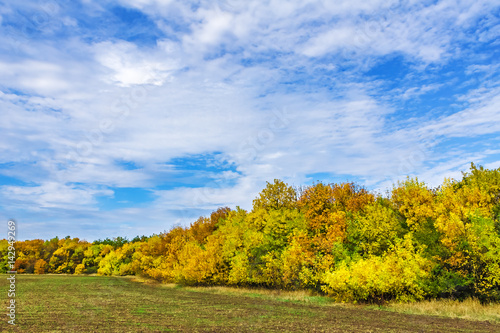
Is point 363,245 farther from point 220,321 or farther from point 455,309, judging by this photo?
point 220,321

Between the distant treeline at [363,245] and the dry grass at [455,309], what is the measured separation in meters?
1.35

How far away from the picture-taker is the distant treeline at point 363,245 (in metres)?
37.2

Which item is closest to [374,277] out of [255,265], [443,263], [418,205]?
[443,263]

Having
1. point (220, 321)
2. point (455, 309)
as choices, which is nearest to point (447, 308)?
point (455, 309)

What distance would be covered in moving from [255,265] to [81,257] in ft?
377

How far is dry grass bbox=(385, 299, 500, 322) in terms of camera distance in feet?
100

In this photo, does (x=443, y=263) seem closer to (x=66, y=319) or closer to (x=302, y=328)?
(x=302, y=328)

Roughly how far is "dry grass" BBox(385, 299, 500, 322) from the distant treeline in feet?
4.43

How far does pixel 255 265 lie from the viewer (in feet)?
190

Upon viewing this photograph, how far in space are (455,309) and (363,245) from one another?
1282 cm

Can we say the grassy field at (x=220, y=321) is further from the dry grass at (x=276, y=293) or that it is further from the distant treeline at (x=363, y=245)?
the dry grass at (x=276, y=293)

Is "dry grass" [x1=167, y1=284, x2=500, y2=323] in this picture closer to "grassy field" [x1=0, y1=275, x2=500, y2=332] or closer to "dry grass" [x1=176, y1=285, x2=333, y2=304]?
"dry grass" [x1=176, y1=285, x2=333, y2=304]

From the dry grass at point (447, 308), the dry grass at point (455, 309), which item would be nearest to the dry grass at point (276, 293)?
the dry grass at point (447, 308)

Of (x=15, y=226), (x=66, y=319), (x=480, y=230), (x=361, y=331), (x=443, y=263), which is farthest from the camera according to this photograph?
(x=443, y=263)
